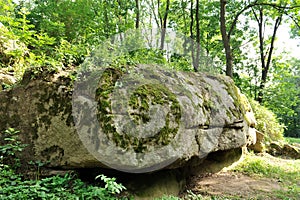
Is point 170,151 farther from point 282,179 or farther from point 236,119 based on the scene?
point 282,179

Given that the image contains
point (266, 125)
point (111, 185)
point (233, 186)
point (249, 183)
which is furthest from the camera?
point (266, 125)

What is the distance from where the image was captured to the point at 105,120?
3.62 m

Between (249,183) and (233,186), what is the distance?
0.52 m

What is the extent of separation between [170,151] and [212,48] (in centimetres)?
1380

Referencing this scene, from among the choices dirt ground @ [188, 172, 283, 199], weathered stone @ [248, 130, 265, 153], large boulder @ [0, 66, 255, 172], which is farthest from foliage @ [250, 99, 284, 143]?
large boulder @ [0, 66, 255, 172]

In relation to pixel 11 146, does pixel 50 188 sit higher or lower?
lower

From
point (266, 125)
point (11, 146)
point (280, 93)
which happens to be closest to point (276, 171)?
point (266, 125)

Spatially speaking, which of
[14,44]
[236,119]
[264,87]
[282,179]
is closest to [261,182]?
[282,179]

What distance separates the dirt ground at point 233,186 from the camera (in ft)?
15.1

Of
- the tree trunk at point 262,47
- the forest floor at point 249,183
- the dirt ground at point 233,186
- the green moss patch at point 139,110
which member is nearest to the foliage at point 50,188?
the green moss patch at point 139,110

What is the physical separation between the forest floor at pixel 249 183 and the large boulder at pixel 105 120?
70cm

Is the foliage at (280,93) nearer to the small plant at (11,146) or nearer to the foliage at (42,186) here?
the foliage at (42,186)

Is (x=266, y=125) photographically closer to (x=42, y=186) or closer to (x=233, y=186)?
(x=233, y=186)

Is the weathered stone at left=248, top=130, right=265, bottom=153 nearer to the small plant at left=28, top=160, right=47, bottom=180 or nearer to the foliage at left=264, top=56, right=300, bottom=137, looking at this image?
the small plant at left=28, top=160, right=47, bottom=180
